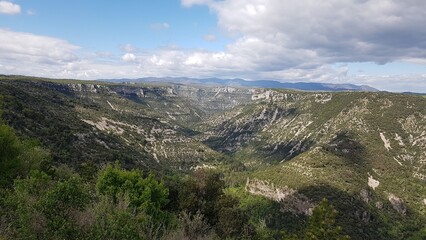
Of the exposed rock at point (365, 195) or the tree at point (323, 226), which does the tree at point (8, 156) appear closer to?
the tree at point (323, 226)

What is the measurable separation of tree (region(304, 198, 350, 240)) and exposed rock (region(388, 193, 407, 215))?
15279 centimetres

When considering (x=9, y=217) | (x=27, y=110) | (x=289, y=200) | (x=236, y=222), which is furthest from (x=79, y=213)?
(x=289, y=200)

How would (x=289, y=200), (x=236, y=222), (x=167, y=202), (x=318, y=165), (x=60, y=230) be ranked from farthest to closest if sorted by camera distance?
(x=318, y=165) < (x=289, y=200) < (x=167, y=202) < (x=236, y=222) < (x=60, y=230)

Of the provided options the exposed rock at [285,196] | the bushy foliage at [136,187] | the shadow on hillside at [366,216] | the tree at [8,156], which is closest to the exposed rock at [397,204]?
the shadow on hillside at [366,216]

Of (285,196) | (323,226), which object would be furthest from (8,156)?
(285,196)

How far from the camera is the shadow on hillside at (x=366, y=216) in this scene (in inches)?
5674

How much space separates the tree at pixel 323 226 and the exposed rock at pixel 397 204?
15279 centimetres

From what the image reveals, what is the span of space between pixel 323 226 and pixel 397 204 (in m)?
158

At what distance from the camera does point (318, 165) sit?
183625 mm

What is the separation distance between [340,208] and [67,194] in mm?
145062

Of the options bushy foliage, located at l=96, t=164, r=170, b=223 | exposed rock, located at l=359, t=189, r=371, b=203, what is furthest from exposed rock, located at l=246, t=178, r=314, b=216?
bushy foliage, located at l=96, t=164, r=170, b=223

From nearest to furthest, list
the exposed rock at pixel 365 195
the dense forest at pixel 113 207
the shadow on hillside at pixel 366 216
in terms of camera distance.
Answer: the dense forest at pixel 113 207, the shadow on hillside at pixel 366 216, the exposed rock at pixel 365 195

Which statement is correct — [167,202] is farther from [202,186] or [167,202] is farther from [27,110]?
[27,110]

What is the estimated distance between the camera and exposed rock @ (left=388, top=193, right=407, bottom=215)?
171 m
